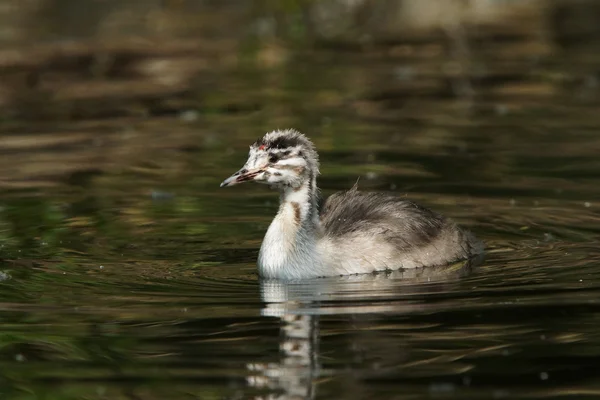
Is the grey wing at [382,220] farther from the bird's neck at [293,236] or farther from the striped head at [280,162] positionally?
the striped head at [280,162]

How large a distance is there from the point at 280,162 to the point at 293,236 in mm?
659

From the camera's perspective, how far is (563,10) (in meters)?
31.5

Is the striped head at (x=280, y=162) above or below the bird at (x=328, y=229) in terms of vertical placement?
above

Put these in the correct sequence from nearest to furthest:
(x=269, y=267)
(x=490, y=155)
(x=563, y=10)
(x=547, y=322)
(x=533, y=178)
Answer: (x=547, y=322)
(x=269, y=267)
(x=533, y=178)
(x=490, y=155)
(x=563, y=10)

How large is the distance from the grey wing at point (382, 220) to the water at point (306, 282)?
379mm

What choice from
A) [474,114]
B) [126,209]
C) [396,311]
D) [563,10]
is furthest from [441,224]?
[563,10]

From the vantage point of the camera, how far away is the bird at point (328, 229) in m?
12.6

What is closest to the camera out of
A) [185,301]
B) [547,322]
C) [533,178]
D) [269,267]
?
[547,322]

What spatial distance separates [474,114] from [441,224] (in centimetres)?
823

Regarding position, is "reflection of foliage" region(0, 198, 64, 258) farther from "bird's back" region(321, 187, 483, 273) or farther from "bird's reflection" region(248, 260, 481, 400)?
"bird's back" region(321, 187, 483, 273)

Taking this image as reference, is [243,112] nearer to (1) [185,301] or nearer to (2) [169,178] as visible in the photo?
(2) [169,178]

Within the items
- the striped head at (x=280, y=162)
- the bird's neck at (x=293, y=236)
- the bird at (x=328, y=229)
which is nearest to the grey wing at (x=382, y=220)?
the bird at (x=328, y=229)

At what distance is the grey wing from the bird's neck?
23cm

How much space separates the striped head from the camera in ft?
41.2
